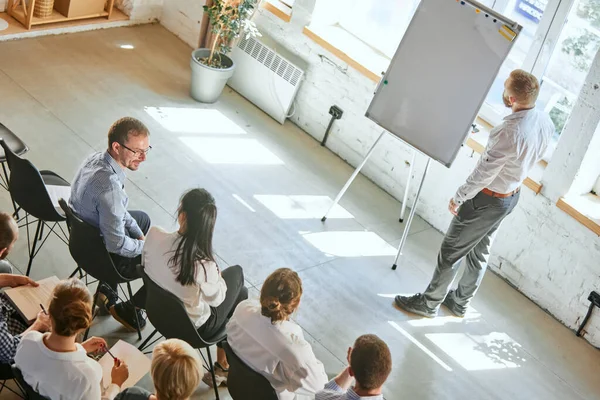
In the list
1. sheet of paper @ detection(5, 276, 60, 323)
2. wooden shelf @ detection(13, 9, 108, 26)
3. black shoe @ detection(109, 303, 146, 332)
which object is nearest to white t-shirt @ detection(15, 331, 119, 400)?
sheet of paper @ detection(5, 276, 60, 323)

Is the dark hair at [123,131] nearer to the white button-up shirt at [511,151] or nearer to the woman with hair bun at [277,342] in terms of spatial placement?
the woman with hair bun at [277,342]

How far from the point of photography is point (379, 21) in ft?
21.4

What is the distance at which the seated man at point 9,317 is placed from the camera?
3232 millimetres

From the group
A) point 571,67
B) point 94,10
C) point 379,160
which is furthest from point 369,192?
point 94,10

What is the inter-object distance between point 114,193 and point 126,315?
2.71 feet

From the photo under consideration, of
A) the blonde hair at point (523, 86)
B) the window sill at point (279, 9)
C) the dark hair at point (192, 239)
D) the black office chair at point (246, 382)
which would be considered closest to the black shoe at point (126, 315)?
the dark hair at point (192, 239)

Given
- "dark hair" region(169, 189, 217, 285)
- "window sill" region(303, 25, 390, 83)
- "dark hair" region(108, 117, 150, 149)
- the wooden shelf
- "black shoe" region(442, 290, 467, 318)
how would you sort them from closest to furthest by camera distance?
"dark hair" region(169, 189, 217, 285) < "dark hair" region(108, 117, 150, 149) < "black shoe" region(442, 290, 467, 318) < "window sill" region(303, 25, 390, 83) < the wooden shelf

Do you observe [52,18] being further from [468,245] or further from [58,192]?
[468,245]

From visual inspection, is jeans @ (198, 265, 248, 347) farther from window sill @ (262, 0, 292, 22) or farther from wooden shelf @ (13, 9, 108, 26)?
wooden shelf @ (13, 9, 108, 26)

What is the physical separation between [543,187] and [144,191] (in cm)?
280

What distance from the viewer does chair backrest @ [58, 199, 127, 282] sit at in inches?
148

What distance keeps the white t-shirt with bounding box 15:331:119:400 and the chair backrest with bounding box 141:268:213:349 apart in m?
0.54

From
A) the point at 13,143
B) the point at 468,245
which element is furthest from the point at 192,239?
the point at 468,245

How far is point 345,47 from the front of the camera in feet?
21.1
